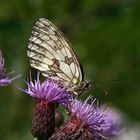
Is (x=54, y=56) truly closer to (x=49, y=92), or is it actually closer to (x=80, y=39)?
(x=49, y=92)

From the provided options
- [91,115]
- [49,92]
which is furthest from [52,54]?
[91,115]

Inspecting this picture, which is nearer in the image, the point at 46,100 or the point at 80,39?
the point at 46,100

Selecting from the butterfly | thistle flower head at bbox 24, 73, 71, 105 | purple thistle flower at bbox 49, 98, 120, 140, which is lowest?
purple thistle flower at bbox 49, 98, 120, 140

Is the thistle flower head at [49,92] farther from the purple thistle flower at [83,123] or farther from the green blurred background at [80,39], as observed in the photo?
the green blurred background at [80,39]

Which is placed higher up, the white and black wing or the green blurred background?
the green blurred background

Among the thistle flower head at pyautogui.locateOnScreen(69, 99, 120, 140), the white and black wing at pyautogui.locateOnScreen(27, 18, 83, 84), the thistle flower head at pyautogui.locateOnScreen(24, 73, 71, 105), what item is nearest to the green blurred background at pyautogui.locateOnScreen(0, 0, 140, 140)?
the white and black wing at pyautogui.locateOnScreen(27, 18, 83, 84)

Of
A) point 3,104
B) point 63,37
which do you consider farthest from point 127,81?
point 63,37

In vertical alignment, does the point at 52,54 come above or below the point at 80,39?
below

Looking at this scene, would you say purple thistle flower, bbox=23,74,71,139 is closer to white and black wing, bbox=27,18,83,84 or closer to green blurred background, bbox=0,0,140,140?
white and black wing, bbox=27,18,83,84
